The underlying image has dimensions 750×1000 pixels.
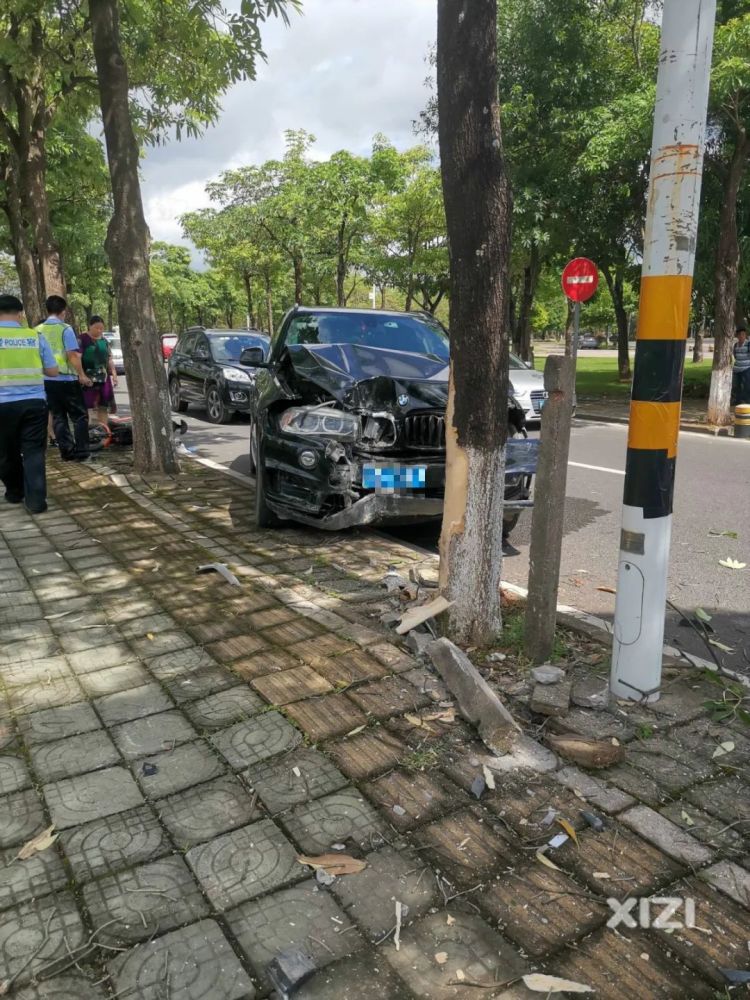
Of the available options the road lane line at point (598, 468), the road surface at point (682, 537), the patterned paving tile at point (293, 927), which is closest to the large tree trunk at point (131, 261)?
the road surface at point (682, 537)

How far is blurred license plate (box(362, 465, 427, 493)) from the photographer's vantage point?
5.30 m

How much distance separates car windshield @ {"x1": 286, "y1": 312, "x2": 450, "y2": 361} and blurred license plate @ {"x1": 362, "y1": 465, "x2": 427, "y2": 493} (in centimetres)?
174

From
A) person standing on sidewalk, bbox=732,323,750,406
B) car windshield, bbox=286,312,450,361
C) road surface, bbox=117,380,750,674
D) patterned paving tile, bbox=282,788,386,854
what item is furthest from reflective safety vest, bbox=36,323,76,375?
person standing on sidewalk, bbox=732,323,750,406

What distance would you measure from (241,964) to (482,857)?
798 mm

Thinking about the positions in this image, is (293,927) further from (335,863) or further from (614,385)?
(614,385)

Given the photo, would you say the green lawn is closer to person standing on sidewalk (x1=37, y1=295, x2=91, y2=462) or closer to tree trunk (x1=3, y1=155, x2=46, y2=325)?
tree trunk (x1=3, y1=155, x2=46, y2=325)

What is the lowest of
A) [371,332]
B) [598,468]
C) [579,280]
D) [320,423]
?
[598,468]

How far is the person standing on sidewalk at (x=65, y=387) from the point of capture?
8492mm

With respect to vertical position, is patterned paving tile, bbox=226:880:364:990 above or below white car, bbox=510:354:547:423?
below

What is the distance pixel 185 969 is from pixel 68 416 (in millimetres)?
8393

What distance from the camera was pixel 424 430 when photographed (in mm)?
5562

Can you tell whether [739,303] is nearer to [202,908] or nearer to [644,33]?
[644,33]

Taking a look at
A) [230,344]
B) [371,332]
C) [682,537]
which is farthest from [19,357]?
[230,344]

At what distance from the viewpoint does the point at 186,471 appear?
9.03 meters
